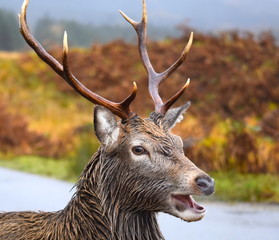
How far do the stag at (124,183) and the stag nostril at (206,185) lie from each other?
0.10 meters

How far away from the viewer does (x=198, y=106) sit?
20953 millimetres

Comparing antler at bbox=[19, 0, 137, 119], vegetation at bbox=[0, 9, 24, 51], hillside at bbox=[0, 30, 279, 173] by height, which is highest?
vegetation at bbox=[0, 9, 24, 51]

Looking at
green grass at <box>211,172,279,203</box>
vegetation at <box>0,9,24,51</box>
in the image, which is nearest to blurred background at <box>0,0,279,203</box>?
green grass at <box>211,172,279,203</box>

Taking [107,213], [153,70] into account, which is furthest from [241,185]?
[107,213]

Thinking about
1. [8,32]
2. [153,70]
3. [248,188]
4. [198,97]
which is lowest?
[153,70]

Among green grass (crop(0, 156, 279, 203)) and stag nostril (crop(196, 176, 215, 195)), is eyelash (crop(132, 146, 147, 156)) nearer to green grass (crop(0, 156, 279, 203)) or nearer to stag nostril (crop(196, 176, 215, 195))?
stag nostril (crop(196, 176, 215, 195))

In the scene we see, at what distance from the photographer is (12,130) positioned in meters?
20.5

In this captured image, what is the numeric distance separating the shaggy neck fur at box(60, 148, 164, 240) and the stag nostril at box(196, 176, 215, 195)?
1.68 feet

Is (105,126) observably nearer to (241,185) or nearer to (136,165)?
(136,165)

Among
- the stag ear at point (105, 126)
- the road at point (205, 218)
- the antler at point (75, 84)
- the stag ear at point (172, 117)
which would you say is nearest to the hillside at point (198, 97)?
the road at point (205, 218)

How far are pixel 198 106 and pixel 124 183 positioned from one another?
1622cm

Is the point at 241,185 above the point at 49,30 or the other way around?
the other way around

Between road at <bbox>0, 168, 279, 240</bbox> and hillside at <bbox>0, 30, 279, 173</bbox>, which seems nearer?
road at <bbox>0, 168, 279, 240</bbox>

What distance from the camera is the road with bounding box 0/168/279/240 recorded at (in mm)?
9844
